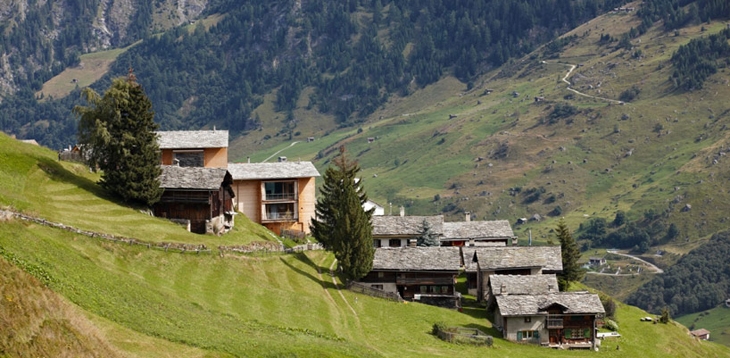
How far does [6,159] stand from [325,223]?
36499 millimetres

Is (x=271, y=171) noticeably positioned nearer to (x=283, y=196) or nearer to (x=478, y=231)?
(x=283, y=196)

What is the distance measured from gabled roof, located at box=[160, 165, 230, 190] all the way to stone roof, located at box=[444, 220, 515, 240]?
4423 cm

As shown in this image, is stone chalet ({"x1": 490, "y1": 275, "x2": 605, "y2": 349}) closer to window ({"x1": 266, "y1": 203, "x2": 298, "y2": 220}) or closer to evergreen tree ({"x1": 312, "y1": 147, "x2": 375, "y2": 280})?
evergreen tree ({"x1": 312, "y1": 147, "x2": 375, "y2": 280})

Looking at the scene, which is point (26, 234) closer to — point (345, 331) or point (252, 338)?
point (252, 338)

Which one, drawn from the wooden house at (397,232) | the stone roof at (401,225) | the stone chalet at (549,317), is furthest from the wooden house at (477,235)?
the stone chalet at (549,317)

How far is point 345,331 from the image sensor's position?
92250 millimetres

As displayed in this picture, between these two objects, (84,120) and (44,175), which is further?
(84,120)

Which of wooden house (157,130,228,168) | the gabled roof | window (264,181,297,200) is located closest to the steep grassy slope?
the gabled roof

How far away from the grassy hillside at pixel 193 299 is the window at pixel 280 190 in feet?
57.1

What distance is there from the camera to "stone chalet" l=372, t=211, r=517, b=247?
136375mm

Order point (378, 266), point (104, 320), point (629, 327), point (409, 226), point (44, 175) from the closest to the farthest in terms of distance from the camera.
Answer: point (104, 320) < point (44, 175) < point (378, 266) < point (629, 327) < point (409, 226)

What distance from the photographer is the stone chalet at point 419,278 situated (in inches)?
4584

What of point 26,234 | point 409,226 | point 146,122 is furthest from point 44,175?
point 409,226

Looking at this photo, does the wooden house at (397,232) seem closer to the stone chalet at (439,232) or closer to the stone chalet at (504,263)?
the stone chalet at (439,232)
